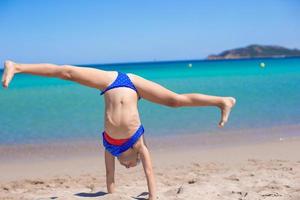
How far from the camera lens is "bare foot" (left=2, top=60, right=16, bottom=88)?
3999mm

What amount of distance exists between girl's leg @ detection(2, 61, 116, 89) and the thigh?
272 millimetres

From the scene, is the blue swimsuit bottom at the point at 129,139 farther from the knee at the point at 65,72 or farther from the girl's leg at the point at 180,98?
the knee at the point at 65,72

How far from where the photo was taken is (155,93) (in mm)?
4582

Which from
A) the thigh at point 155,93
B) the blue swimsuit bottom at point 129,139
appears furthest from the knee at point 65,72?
the thigh at point 155,93

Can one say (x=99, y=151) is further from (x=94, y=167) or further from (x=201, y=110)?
(x=201, y=110)

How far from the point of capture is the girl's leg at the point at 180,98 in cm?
444

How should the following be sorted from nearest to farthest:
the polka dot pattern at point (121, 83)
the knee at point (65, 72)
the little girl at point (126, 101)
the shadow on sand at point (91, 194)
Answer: the knee at point (65, 72)
the little girl at point (126, 101)
the polka dot pattern at point (121, 83)
the shadow on sand at point (91, 194)

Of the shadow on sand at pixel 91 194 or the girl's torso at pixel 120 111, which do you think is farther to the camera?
the shadow on sand at pixel 91 194

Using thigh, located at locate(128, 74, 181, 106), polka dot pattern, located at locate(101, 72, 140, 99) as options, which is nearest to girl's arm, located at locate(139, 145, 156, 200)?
thigh, located at locate(128, 74, 181, 106)

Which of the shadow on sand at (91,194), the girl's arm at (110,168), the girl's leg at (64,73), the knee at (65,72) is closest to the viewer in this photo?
the girl's leg at (64,73)

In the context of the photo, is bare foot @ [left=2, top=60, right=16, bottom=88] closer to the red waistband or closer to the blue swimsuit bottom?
the blue swimsuit bottom

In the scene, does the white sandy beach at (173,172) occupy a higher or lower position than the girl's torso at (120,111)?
lower

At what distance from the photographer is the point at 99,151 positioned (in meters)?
8.50

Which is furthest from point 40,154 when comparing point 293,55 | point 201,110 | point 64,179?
point 293,55
